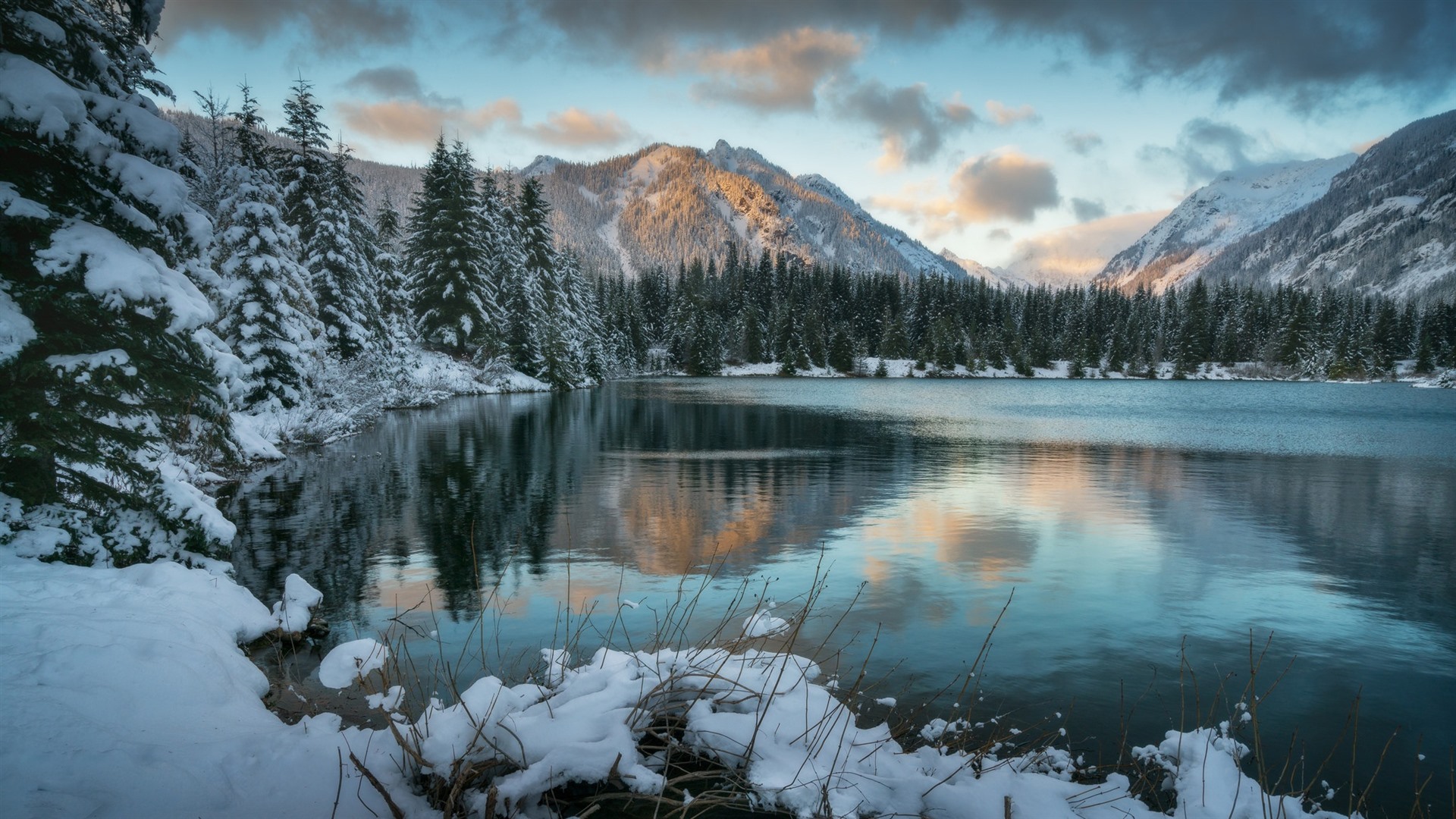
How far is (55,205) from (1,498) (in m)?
3.13

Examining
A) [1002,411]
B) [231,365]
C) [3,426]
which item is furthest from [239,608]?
[1002,411]

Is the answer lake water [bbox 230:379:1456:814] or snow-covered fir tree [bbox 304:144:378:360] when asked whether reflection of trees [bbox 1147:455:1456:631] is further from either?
snow-covered fir tree [bbox 304:144:378:360]

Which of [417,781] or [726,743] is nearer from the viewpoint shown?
[417,781]

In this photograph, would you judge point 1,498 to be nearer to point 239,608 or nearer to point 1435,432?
point 239,608

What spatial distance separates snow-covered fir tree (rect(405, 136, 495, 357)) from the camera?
157 feet

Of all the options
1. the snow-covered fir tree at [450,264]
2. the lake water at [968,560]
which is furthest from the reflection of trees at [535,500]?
the snow-covered fir tree at [450,264]

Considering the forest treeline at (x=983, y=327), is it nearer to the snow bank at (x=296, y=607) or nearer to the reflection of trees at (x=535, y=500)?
the reflection of trees at (x=535, y=500)

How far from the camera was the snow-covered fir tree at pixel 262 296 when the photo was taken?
71.6 ft

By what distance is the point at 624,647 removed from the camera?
25.6 ft

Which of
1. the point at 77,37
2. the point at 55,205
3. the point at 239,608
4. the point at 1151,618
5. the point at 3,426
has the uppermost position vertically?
the point at 77,37

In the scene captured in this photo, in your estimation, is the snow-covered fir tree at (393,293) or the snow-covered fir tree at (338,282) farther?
the snow-covered fir tree at (393,293)

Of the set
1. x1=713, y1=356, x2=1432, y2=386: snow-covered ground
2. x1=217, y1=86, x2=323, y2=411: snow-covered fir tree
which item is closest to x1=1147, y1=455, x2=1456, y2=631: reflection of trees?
x1=217, y1=86, x2=323, y2=411: snow-covered fir tree

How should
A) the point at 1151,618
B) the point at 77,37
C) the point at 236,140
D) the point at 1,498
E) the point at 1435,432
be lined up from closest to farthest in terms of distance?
1. the point at 1,498
2. the point at 77,37
3. the point at 1151,618
4. the point at 236,140
5. the point at 1435,432

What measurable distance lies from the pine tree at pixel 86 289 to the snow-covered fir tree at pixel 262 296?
15.7m
